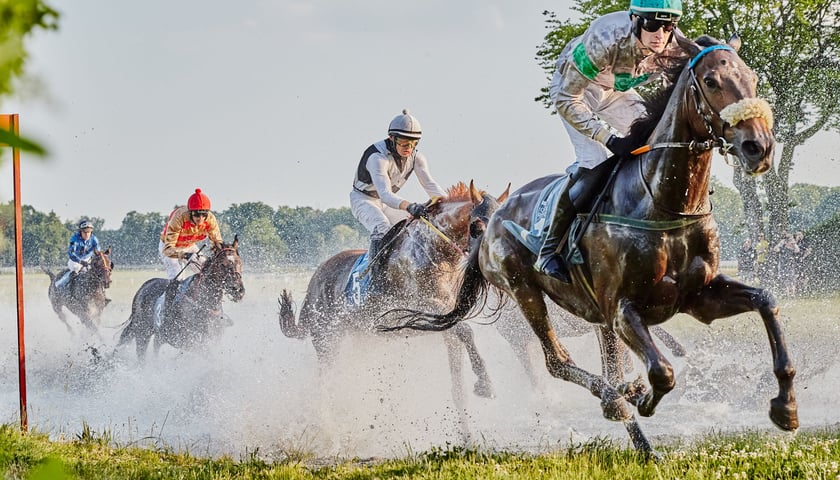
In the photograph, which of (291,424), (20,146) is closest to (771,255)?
(291,424)

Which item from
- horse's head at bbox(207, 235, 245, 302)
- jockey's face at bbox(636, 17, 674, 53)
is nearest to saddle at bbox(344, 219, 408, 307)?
horse's head at bbox(207, 235, 245, 302)

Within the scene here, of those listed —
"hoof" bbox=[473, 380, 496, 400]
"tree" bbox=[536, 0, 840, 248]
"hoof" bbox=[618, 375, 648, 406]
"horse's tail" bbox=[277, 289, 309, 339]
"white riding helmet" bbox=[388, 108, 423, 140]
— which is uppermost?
"tree" bbox=[536, 0, 840, 248]

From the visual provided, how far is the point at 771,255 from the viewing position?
679 inches

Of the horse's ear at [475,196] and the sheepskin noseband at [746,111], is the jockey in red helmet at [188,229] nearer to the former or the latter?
the horse's ear at [475,196]

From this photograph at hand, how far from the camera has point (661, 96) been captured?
18.5 feet

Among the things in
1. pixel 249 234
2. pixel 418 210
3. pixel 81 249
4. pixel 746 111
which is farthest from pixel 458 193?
pixel 249 234

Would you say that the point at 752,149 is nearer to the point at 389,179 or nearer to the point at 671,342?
the point at 671,342

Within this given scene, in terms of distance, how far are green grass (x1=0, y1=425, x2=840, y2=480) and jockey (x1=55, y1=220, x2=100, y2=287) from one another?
8.90m

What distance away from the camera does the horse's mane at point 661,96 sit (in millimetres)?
5449

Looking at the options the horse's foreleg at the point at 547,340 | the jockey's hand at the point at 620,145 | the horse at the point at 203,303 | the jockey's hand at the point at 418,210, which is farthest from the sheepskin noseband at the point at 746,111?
the horse at the point at 203,303

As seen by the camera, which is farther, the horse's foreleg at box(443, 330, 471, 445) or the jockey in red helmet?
the jockey in red helmet

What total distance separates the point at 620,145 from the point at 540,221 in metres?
0.85

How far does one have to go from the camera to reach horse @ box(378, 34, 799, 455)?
5.07 meters

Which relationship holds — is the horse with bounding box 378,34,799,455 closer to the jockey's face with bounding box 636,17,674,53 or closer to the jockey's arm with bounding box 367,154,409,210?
the jockey's face with bounding box 636,17,674,53
